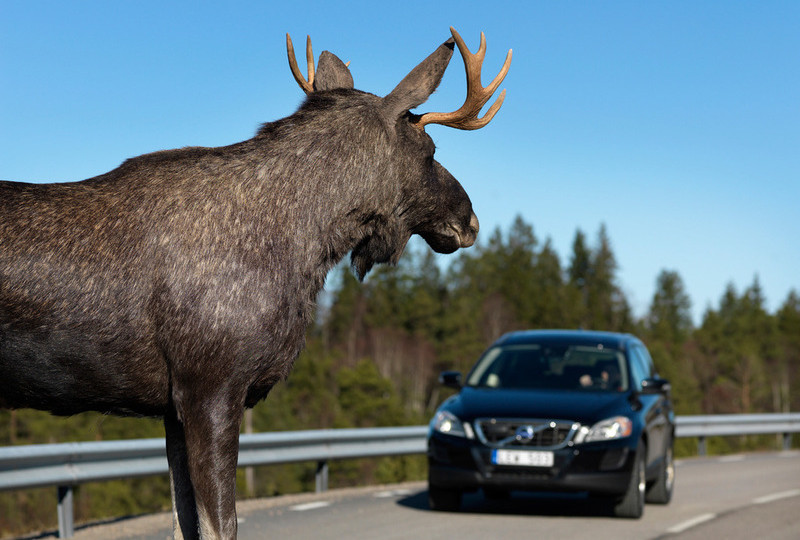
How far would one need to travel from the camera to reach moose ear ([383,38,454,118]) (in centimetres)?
511

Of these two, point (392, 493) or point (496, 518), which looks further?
point (392, 493)

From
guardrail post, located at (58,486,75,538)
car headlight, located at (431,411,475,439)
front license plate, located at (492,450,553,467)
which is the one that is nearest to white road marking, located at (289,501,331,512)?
car headlight, located at (431,411,475,439)

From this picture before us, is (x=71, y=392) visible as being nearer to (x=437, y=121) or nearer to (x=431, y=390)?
(x=437, y=121)

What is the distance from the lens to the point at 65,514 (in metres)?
8.78

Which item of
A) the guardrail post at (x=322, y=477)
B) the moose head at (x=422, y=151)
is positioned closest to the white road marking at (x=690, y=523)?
the guardrail post at (x=322, y=477)

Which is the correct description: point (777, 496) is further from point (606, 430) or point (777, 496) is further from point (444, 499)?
point (444, 499)

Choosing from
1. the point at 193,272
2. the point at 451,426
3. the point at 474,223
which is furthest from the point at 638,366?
the point at 193,272

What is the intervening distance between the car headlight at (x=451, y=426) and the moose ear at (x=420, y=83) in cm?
556

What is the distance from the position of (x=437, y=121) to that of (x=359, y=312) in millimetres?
116432

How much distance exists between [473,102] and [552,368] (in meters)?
6.46

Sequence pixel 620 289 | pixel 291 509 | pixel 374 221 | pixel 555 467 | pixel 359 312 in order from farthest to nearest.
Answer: pixel 620 289
pixel 359 312
pixel 291 509
pixel 555 467
pixel 374 221

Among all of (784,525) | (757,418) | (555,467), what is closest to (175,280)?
(555,467)

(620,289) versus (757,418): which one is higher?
(620,289)

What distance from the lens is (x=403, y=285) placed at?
125m
